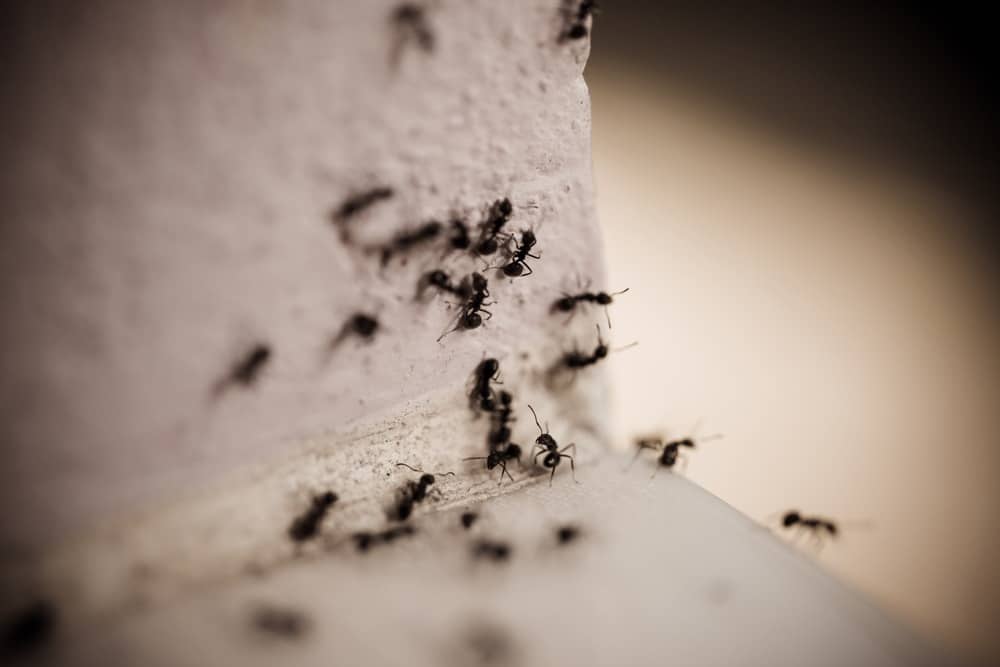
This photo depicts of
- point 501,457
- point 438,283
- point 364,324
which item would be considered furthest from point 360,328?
point 501,457

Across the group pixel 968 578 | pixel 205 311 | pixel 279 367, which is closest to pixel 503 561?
pixel 279 367

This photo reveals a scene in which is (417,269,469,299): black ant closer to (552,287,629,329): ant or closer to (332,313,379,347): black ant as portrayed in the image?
(332,313,379,347): black ant

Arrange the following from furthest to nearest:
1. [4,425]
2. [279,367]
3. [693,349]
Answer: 1. [693,349]
2. [279,367]
3. [4,425]

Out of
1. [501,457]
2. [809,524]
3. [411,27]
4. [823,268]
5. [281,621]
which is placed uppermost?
[823,268]

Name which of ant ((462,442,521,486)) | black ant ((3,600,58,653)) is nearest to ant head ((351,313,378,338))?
ant ((462,442,521,486))

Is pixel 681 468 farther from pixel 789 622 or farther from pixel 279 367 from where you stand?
pixel 279 367

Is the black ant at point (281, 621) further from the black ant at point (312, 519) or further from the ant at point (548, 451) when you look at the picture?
the ant at point (548, 451)

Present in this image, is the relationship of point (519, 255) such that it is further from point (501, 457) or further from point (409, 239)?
point (501, 457)
